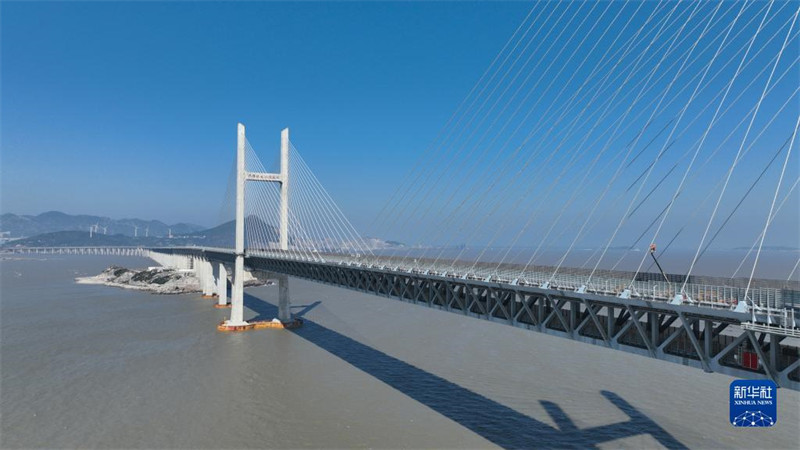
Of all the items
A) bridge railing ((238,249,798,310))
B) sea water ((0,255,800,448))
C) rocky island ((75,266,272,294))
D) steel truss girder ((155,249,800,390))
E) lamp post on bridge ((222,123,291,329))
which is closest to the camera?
steel truss girder ((155,249,800,390))

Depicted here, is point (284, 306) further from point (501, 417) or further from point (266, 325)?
point (501, 417)

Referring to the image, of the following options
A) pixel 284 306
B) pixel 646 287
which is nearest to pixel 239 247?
pixel 284 306

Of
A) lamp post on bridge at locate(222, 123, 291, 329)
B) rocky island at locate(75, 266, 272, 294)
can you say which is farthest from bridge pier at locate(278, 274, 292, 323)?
rocky island at locate(75, 266, 272, 294)

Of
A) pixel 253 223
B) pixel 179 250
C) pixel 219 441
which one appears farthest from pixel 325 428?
pixel 179 250

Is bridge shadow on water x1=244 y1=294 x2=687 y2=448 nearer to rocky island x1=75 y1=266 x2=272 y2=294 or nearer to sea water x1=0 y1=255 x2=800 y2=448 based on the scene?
sea water x1=0 y1=255 x2=800 y2=448

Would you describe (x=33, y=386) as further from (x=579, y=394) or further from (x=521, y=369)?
(x=579, y=394)

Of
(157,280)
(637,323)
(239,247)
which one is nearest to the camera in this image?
(637,323)
